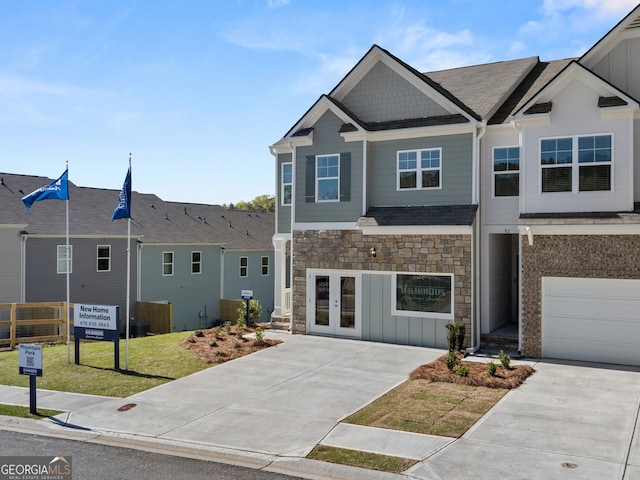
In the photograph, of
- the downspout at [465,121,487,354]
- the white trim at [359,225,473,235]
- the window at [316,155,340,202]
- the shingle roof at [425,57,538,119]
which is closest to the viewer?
the white trim at [359,225,473,235]

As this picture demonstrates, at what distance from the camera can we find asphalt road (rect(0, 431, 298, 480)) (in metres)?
8.12

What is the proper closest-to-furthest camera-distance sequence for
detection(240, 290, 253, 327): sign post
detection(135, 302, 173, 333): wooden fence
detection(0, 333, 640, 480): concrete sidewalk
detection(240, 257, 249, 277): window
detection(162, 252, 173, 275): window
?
1. detection(0, 333, 640, 480): concrete sidewalk
2. detection(240, 290, 253, 327): sign post
3. detection(135, 302, 173, 333): wooden fence
4. detection(162, 252, 173, 275): window
5. detection(240, 257, 249, 277): window

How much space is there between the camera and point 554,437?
947 centimetres

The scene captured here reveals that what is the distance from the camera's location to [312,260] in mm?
18984

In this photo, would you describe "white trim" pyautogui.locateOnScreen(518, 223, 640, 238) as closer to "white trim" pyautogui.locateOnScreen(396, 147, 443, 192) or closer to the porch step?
"white trim" pyautogui.locateOnScreen(396, 147, 443, 192)

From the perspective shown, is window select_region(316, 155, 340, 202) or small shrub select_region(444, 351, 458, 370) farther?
window select_region(316, 155, 340, 202)

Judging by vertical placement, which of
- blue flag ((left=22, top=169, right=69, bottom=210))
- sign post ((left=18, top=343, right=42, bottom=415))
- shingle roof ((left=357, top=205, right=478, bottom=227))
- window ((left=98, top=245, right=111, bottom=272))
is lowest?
sign post ((left=18, top=343, right=42, bottom=415))

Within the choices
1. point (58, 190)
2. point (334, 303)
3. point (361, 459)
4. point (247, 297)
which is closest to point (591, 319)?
point (334, 303)

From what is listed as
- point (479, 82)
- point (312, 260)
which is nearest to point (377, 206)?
point (312, 260)

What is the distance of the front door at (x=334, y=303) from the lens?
18.3m

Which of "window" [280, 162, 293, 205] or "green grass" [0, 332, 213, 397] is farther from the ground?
"window" [280, 162, 293, 205]

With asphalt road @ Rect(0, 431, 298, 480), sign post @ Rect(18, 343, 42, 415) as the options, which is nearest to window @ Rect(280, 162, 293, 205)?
sign post @ Rect(18, 343, 42, 415)

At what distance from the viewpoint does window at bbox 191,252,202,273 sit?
107 ft

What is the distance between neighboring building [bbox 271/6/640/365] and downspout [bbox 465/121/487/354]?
0.21ft
